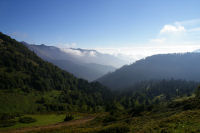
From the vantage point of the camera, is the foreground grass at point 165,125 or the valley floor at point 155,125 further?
the valley floor at point 155,125

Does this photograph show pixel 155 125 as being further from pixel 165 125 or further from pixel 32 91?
pixel 32 91

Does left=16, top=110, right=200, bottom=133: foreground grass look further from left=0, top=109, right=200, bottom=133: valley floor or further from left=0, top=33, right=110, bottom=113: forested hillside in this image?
left=0, top=33, right=110, bottom=113: forested hillside

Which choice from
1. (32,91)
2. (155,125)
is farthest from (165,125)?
(32,91)

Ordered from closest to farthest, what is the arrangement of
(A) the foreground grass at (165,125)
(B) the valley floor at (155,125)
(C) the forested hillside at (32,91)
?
(A) the foreground grass at (165,125) → (B) the valley floor at (155,125) → (C) the forested hillside at (32,91)

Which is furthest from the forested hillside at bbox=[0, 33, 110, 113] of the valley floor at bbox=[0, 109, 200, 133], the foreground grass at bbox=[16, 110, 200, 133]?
the foreground grass at bbox=[16, 110, 200, 133]

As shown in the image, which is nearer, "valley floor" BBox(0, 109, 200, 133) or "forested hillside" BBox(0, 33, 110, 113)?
"valley floor" BBox(0, 109, 200, 133)

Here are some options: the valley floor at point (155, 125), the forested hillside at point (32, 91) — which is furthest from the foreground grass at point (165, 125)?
the forested hillside at point (32, 91)

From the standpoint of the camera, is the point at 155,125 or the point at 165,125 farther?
the point at 155,125

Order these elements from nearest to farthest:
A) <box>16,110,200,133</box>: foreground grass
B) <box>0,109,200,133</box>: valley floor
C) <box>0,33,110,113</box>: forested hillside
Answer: <box>16,110,200,133</box>: foreground grass < <box>0,109,200,133</box>: valley floor < <box>0,33,110,113</box>: forested hillside

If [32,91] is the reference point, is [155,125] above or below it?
above

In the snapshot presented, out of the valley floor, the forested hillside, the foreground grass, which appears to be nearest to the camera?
the foreground grass

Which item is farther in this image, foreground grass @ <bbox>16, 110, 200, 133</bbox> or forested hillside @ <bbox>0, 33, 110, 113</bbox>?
forested hillside @ <bbox>0, 33, 110, 113</bbox>

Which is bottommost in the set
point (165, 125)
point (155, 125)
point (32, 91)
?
point (32, 91)

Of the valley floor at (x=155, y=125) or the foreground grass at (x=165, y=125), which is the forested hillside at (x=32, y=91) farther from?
the foreground grass at (x=165, y=125)
